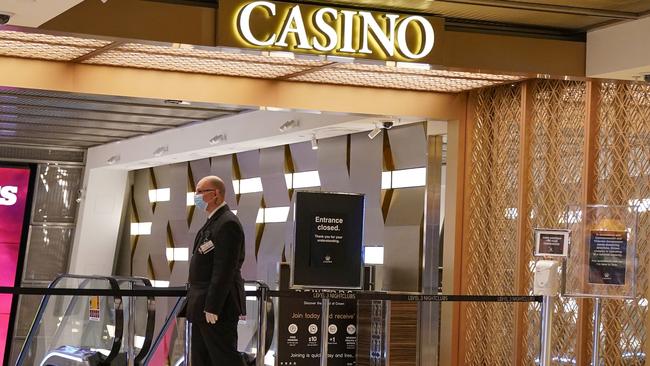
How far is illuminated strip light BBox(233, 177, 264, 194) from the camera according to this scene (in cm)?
1547

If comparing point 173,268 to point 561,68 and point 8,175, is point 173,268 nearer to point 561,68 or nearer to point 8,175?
point 8,175

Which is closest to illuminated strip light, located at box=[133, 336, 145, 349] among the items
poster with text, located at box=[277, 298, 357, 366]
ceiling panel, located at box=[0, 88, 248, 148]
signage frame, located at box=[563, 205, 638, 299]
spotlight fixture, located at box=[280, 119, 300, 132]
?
poster with text, located at box=[277, 298, 357, 366]

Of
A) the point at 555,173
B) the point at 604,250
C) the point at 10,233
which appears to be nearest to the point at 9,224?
the point at 10,233

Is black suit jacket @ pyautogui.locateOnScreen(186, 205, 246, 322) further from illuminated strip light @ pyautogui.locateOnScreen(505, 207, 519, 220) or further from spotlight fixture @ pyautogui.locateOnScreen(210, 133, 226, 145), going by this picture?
spotlight fixture @ pyautogui.locateOnScreen(210, 133, 226, 145)

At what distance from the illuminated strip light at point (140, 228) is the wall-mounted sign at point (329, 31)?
12.0 meters

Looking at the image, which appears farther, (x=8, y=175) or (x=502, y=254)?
(x=8, y=175)

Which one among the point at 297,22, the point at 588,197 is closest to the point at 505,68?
the point at 588,197

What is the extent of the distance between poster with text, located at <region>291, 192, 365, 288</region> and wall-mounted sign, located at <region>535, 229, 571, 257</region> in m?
1.35

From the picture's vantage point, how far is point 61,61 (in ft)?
31.5

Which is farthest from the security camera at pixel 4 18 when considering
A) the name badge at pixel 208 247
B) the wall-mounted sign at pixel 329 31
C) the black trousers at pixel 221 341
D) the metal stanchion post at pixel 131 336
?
the metal stanchion post at pixel 131 336

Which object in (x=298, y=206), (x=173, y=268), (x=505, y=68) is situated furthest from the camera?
(x=173, y=268)

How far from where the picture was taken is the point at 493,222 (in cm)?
1026

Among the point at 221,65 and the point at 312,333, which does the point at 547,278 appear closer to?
the point at 312,333

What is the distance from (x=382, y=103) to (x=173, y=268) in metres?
8.65
